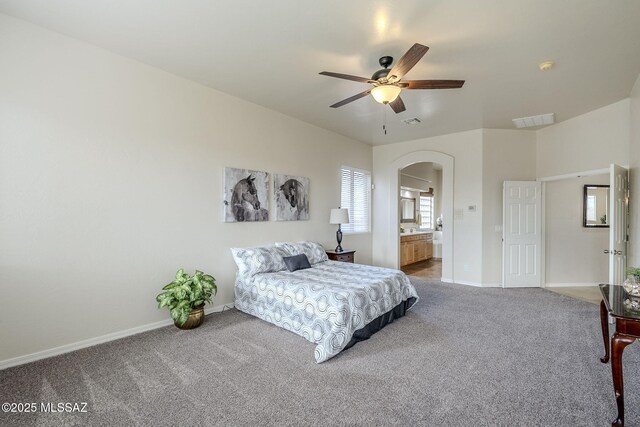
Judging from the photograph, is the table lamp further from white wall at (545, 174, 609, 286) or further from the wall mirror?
the wall mirror

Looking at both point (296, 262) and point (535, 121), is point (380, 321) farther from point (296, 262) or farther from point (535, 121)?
point (535, 121)

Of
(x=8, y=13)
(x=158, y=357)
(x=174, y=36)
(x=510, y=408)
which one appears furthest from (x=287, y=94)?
(x=510, y=408)

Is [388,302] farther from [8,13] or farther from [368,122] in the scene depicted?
[8,13]

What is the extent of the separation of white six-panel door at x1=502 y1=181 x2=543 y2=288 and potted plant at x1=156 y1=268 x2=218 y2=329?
5.22 m

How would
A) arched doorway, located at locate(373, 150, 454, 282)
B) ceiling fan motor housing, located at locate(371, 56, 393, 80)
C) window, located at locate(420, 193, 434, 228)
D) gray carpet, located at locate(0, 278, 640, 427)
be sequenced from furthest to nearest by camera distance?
window, located at locate(420, 193, 434, 228)
arched doorway, located at locate(373, 150, 454, 282)
ceiling fan motor housing, located at locate(371, 56, 393, 80)
gray carpet, located at locate(0, 278, 640, 427)

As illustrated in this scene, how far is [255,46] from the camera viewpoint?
2.92 metres

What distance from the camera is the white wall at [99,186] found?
2551 mm

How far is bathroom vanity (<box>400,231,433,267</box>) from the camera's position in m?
7.51

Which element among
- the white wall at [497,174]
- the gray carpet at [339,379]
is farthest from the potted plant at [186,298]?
the white wall at [497,174]

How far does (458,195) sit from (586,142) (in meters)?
2.07

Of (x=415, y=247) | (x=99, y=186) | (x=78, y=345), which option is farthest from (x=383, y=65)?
(x=415, y=247)

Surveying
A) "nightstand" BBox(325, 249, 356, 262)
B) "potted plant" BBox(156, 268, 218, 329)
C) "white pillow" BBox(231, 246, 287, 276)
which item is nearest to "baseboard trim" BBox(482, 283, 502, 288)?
"nightstand" BBox(325, 249, 356, 262)

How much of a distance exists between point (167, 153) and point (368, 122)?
3346 millimetres

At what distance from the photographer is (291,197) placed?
4934mm
